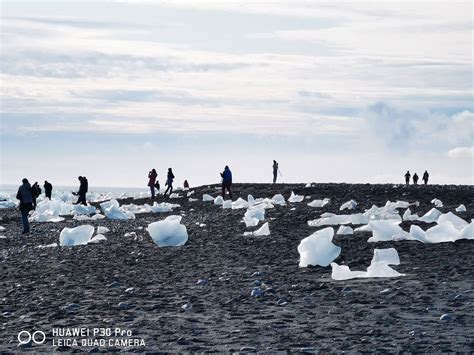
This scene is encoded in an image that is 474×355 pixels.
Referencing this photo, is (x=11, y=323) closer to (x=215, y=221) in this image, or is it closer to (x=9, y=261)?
(x=9, y=261)

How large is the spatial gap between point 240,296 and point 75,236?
303 inches

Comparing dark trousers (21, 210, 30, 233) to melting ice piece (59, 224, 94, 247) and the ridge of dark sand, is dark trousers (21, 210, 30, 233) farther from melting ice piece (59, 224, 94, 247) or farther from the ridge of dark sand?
melting ice piece (59, 224, 94, 247)

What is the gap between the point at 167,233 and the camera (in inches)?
597

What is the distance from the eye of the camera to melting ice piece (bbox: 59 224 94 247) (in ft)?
53.0

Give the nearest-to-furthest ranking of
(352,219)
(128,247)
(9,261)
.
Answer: (9,261), (128,247), (352,219)

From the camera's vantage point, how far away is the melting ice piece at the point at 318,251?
37.2ft

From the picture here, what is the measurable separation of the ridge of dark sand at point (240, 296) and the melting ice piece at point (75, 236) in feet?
0.90

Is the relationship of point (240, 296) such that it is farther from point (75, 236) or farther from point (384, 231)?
point (75, 236)

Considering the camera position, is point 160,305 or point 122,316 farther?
point 160,305

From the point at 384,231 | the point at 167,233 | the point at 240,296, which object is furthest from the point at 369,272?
the point at 167,233

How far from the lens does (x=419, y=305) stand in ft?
26.7

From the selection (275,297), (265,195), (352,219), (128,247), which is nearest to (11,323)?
(275,297)

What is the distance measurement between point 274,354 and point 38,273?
662cm

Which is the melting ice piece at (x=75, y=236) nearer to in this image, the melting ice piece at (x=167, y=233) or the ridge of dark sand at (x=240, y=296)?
the ridge of dark sand at (x=240, y=296)
